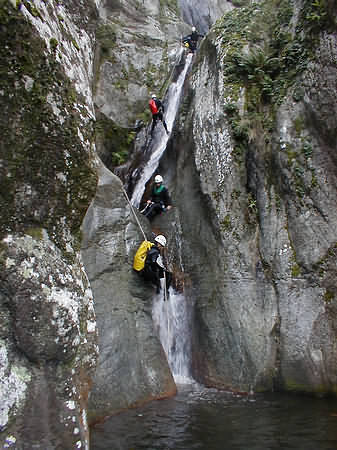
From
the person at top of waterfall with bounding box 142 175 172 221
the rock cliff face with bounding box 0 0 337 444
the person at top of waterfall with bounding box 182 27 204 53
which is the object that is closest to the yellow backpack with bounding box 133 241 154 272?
the rock cliff face with bounding box 0 0 337 444

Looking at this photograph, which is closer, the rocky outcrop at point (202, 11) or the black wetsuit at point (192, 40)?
the black wetsuit at point (192, 40)

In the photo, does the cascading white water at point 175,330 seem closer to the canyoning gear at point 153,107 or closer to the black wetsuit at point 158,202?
the black wetsuit at point 158,202

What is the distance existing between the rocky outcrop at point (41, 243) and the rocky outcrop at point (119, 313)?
351 cm

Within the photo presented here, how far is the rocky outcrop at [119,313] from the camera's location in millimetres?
7715

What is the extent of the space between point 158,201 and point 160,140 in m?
3.49

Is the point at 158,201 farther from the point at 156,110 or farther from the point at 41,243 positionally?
the point at 41,243

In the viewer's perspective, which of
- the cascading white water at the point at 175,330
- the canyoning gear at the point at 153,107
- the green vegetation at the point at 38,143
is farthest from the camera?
the canyoning gear at the point at 153,107

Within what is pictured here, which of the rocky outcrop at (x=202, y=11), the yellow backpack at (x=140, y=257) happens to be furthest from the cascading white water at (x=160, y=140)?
the rocky outcrop at (x=202, y=11)

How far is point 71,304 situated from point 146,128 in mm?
11028

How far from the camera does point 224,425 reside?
6.59m

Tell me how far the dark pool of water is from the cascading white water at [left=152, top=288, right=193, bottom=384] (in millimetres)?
1279

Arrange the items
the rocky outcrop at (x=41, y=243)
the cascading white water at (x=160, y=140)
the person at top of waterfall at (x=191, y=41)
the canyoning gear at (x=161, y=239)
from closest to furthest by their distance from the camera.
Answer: the rocky outcrop at (x=41, y=243)
the canyoning gear at (x=161, y=239)
the cascading white water at (x=160, y=140)
the person at top of waterfall at (x=191, y=41)

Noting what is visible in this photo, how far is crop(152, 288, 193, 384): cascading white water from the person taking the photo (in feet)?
31.2

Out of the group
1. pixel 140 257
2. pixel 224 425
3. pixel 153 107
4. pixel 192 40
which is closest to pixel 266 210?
pixel 140 257
